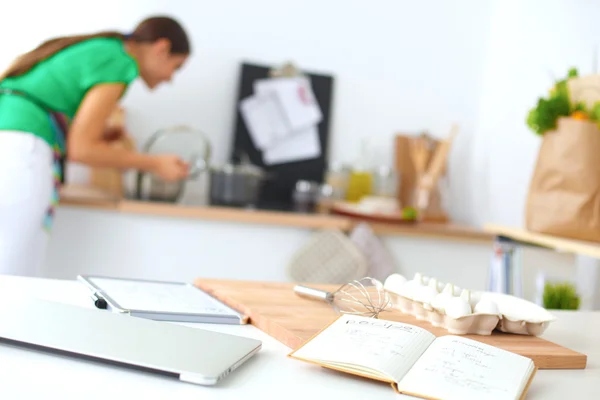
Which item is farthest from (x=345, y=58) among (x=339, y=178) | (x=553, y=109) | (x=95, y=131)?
(x=553, y=109)

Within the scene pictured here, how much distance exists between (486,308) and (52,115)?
4.76 ft

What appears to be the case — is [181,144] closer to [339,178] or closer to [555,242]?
[339,178]

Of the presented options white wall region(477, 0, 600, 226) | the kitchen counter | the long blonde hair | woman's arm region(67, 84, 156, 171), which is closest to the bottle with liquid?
the kitchen counter

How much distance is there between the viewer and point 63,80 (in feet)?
6.43

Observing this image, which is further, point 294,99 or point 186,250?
point 294,99

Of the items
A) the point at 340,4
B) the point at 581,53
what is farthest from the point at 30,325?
the point at 340,4

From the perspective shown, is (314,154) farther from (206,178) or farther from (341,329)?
(341,329)

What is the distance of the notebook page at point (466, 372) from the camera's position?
0.69m

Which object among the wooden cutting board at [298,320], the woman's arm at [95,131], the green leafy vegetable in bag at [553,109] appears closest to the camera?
the wooden cutting board at [298,320]

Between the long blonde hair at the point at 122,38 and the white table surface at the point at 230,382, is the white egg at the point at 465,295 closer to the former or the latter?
the white table surface at the point at 230,382

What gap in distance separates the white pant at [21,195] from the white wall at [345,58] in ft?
2.64

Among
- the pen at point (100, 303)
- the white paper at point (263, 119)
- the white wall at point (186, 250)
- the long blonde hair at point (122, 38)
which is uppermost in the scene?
the long blonde hair at point (122, 38)

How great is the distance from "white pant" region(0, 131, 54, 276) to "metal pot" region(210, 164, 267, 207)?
626 mm

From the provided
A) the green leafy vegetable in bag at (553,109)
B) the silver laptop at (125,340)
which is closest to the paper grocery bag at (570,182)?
the green leafy vegetable in bag at (553,109)
